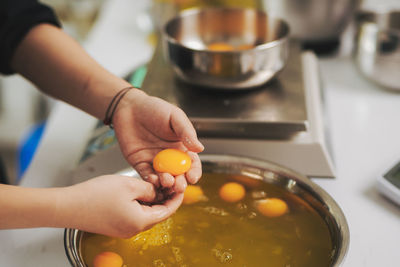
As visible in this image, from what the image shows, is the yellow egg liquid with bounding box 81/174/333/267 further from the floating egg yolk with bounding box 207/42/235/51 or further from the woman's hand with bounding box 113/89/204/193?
the floating egg yolk with bounding box 207/42/235/51

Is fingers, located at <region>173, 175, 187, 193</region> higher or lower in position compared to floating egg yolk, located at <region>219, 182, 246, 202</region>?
higher

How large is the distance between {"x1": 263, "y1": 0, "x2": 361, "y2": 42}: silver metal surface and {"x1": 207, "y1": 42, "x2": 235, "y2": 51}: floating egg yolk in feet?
0.80

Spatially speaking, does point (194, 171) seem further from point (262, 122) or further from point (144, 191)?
point (262, 122)

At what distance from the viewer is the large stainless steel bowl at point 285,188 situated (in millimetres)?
880

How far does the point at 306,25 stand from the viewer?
5.80 ft

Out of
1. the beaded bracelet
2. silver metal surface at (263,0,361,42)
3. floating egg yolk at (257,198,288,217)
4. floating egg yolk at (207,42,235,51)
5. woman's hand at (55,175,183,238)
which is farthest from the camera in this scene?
silver metal surface at (263,0,361,42)

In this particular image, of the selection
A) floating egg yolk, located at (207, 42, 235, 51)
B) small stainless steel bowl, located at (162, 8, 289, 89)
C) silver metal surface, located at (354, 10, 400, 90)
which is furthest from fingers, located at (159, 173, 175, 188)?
silver metal surface, located at (354, 10, 400, 90)

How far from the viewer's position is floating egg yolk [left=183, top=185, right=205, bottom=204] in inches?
43.3

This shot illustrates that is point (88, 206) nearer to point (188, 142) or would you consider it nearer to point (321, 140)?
point (188, 142)

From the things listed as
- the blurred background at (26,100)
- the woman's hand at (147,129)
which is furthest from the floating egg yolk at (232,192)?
the blurred background at (26,100)

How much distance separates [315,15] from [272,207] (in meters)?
0.97

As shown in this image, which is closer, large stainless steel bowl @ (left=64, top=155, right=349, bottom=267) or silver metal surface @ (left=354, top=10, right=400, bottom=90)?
large stainless steel bowl @ (left=64, top=155, right=349, bottom=267)

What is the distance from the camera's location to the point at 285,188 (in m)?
1.08

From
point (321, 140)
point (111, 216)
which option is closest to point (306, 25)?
point (321, 140)
